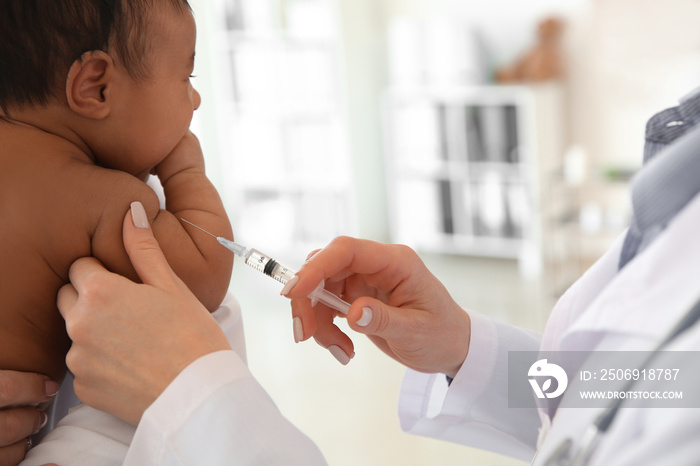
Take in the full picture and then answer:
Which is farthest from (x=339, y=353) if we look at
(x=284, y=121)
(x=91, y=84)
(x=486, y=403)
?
(x=284, y=121)

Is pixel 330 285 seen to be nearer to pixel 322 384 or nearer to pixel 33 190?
pixel 33 190

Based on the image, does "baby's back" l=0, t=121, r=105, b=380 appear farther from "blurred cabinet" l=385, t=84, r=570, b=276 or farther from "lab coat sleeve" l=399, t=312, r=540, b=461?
"blurred cabinet" l=385, t=84, r=570, b=276

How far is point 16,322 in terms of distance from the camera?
2.72ft

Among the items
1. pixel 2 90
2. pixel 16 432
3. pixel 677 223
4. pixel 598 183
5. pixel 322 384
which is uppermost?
pixel 2 90

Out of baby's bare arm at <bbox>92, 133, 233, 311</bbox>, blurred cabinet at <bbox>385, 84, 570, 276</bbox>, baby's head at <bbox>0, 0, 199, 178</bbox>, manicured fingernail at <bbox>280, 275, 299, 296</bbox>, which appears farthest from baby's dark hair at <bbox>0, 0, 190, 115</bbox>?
blurred cabinet at <bbox>385, 84, 570, 276</bbox>

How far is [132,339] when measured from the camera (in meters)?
0.70

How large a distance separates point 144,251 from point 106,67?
0.83 ft

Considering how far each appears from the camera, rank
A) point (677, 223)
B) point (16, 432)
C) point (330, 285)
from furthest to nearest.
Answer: point (330, 285) < point (16, 432) < point (677, 223)

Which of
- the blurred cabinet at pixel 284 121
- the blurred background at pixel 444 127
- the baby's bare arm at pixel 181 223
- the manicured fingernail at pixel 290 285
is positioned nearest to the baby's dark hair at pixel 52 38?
the baby's bare arm at pixel 181 223

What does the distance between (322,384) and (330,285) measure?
83.4 inches

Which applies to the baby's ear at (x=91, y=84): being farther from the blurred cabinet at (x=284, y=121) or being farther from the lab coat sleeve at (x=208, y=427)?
the blurred cabinet at (x=284, y=121)

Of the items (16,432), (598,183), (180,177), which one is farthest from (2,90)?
(598,183)

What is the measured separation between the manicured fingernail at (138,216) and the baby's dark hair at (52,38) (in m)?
0.17

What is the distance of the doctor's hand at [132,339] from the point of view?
70cm
